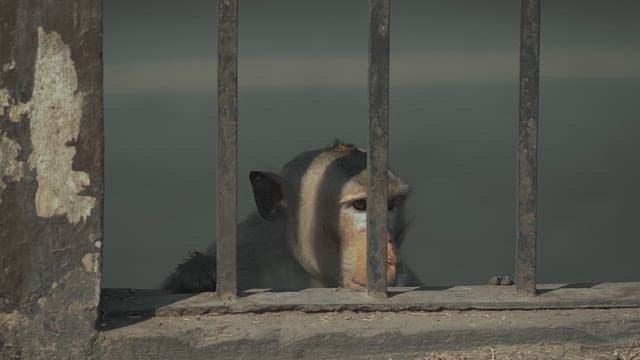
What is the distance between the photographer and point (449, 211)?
9.74 m

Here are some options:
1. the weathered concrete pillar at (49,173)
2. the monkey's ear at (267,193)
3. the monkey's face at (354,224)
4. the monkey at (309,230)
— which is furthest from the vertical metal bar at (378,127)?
the monkey's ear at (267,193)

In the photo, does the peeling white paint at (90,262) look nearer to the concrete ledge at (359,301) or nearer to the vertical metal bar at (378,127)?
the concrete ledge at (359,301)

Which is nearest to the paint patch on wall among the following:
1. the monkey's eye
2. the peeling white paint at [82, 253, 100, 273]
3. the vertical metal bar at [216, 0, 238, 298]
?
the peeling white paint at [82, 253, 100, 273]

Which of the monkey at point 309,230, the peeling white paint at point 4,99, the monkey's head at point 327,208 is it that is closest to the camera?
the peeling white paint at point 4,99

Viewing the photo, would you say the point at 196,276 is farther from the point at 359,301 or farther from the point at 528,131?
the point at 528,131

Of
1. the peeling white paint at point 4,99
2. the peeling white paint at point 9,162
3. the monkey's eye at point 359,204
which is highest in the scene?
the peeling white paint at point 4,99

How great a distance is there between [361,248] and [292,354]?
1.24m

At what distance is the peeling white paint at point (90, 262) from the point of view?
11.8ft

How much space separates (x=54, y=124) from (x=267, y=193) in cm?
198

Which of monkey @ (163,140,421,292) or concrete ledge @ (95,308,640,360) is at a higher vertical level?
monkey @ (163,140,421,292)

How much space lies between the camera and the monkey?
16.3 feet

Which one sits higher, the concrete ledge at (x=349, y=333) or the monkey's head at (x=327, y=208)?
the monkey's head at (x=327, y=208)

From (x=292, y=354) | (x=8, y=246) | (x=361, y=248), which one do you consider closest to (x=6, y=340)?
(x=8, y=246)

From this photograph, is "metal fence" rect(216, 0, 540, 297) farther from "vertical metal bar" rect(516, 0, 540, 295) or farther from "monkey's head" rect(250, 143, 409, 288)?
"monkey's head" rect(250, 143, 409, 288)
